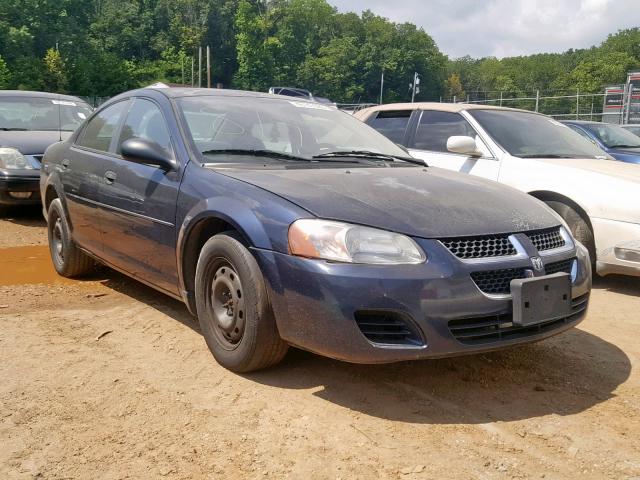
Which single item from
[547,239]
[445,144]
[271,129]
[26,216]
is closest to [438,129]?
[445,144]

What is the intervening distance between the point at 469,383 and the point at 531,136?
3783mm

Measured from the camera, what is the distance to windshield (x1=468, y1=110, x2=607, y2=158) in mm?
5984

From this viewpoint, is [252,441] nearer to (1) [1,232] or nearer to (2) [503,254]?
(2) [503,254]

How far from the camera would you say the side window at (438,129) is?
633cm

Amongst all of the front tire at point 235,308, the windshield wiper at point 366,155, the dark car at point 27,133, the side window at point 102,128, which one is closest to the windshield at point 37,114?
the dark car at point 27,133

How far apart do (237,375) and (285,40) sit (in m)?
115

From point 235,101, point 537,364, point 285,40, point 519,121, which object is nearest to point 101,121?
point 235,101

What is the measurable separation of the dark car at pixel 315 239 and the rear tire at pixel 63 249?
76cm

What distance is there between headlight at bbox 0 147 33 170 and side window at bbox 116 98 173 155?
12.1 feet

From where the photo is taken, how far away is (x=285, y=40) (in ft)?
366

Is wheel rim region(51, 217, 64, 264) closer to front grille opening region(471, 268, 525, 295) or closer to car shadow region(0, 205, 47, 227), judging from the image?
car shadow region(0, 205, 47, 227)

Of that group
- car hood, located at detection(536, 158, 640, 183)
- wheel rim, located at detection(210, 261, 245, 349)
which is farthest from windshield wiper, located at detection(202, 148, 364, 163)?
car hood, located at detection(536, 158, 640, 183)

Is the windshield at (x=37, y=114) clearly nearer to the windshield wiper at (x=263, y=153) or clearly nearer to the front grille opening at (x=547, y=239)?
the windshield wiper at (x=263, y=153)

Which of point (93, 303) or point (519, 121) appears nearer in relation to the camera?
point (93, 303)
